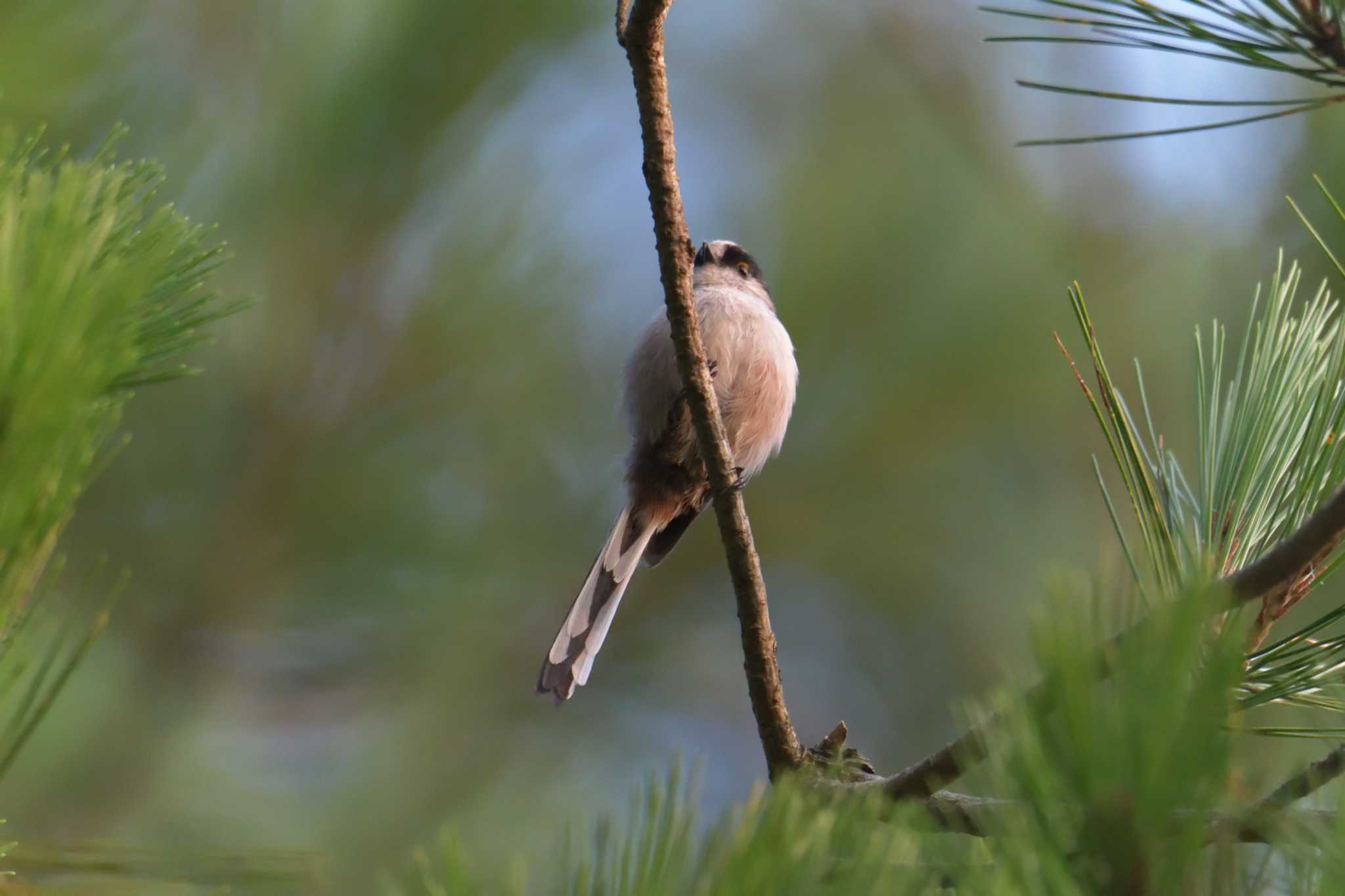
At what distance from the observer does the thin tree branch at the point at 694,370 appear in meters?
1.46

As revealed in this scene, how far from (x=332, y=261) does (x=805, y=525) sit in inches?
59.7

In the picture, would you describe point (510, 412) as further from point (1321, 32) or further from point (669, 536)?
point (1321, 32)

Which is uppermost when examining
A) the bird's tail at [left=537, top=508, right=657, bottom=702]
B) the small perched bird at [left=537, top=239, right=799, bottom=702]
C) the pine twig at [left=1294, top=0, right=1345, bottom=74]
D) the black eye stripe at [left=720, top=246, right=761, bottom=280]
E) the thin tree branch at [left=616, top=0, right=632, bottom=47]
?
the thin tree branch at [left=616, top=0, right=632, bottom=47]

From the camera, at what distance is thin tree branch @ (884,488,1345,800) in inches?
25.8

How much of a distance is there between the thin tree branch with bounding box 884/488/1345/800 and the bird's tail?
58.9 inches

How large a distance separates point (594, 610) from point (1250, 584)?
74.4 inches

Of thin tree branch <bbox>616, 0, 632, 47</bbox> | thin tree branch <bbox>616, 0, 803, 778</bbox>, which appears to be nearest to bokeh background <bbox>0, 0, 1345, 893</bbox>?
A: thin tree branch <bbox>616, 0, 803, 778</bbox>

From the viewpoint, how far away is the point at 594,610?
2596 millimetres

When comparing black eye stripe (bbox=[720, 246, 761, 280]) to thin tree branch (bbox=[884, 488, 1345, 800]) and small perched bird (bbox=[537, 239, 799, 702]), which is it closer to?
small perched bird (bbox=[537, 239, 799, 702])

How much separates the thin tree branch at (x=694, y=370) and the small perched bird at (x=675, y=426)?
913 mm

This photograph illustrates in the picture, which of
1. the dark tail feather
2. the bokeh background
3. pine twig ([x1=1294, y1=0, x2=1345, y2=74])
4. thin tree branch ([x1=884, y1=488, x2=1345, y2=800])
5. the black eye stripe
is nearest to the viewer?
thin tree branch ([x1=884, y1=488, x2=1345, y2=800])

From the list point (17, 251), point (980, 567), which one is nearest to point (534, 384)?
point (980, 567)

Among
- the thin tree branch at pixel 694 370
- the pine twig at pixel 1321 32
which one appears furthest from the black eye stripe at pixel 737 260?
the pine twig at pixel 1321 32

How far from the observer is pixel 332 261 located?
8.14 ft
